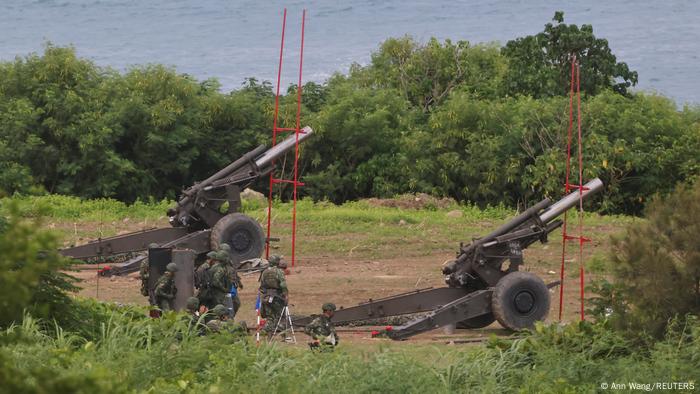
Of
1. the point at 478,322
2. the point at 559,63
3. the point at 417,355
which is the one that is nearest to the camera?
the point at 417,355

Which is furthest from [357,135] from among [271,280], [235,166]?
[271,280]

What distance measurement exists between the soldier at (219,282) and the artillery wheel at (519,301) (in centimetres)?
305

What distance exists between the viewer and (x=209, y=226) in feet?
68.3

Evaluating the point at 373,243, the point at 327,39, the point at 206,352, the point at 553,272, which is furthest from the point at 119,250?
the point at 327,39

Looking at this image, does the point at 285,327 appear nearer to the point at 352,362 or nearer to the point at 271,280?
the point at 271,280

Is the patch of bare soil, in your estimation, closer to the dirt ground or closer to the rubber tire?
the dirt ground

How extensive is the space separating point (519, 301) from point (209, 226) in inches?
234

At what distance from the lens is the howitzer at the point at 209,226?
20359mm

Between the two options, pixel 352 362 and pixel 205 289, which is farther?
pixel 205 289

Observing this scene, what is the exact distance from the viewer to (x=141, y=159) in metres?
29.5

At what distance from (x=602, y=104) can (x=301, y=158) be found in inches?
240

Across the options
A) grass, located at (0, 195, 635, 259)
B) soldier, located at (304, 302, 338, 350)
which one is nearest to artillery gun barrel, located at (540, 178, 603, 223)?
soldier, located at (304, 302, 338, 350)

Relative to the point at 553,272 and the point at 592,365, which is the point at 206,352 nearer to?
the point at 592,365

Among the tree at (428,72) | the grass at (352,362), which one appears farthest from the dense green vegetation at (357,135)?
the grass at (352,362)
